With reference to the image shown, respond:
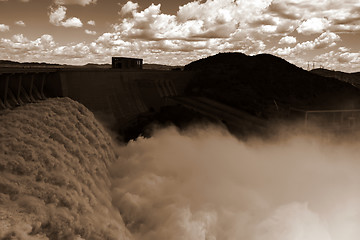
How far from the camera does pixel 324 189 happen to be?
92.2ft

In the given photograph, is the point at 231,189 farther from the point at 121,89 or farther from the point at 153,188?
the point at 121,89

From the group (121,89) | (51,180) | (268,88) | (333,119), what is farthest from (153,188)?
(268,88)

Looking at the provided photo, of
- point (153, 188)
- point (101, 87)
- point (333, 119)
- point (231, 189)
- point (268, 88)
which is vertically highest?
point (268, 88)

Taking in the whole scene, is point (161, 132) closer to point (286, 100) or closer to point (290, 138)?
point (290, 138)

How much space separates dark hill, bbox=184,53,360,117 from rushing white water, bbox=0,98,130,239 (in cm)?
3376

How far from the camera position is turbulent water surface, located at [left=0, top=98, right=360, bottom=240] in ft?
39.1

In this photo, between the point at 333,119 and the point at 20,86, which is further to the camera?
the point at 333,119

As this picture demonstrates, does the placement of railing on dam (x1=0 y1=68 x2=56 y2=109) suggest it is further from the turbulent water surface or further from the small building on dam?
the turbulent water surface

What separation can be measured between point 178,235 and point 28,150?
917 cm

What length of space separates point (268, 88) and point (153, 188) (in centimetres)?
4583

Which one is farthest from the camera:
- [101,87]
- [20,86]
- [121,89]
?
[121,89]

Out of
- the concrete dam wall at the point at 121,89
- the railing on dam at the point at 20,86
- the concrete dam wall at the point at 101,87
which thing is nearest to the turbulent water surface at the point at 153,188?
the railing on dam at the point at 20,86

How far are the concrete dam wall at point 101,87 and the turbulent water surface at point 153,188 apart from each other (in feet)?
11.3

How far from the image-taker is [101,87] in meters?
38.7
